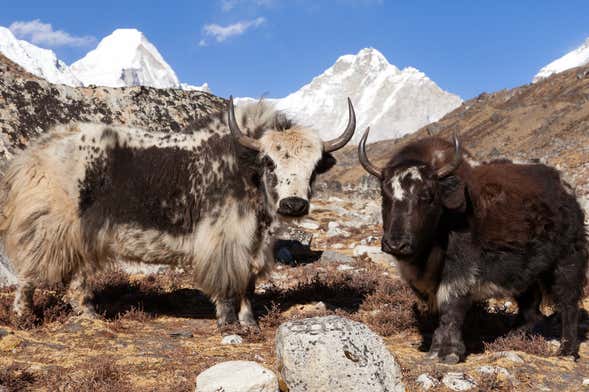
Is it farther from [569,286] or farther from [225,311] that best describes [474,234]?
[225,311]

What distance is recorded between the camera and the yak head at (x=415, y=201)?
445 cm

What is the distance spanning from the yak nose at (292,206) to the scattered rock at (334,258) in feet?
13.0

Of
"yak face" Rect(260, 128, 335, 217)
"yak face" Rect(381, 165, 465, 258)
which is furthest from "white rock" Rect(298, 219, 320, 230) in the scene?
"yak face" Rect(381, 165, 465, 258)

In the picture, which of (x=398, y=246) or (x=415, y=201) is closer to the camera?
(x=398, y=246)

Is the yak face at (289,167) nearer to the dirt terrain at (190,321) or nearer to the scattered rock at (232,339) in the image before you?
the dirt terrain at (190,321)

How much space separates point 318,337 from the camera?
10.8 ft

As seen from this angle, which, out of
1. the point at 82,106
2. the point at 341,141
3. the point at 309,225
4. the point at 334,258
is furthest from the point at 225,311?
the point at 309,225

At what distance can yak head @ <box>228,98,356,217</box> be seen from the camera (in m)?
5.36

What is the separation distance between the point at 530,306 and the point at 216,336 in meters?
3.13

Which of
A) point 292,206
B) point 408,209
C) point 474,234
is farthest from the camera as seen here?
point 292,206

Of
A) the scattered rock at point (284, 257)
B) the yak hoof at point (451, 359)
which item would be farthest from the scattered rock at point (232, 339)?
the scattered rock at point (284, 257)

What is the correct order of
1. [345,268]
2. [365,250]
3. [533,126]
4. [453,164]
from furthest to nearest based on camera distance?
1. [533,126]
2. [365,250]
3. [345,268]
4. [453,164]

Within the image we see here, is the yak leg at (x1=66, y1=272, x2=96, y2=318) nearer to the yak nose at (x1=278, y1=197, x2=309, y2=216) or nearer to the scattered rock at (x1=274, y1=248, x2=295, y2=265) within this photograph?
the yak nose at (x1=278, y1=197, x2=309, y2=216)

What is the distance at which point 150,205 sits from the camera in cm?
575
